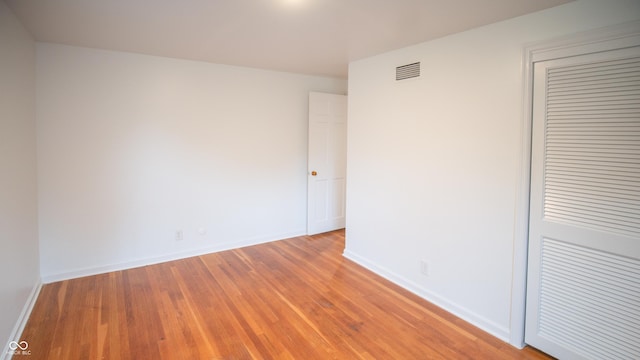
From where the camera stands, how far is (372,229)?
3.59 m

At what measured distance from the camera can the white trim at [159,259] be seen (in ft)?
10.7

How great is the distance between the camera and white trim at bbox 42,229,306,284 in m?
3.26

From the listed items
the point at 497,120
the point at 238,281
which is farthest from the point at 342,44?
the point at 238,281

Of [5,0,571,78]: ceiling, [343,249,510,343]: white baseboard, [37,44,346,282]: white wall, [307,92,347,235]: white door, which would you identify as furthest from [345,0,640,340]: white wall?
[37,44,346,282]: white wall

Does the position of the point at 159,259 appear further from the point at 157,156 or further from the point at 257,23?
the point at 257,23

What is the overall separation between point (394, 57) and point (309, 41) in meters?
0.87

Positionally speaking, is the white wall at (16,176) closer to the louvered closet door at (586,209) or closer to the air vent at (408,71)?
the air vent at (408,71)

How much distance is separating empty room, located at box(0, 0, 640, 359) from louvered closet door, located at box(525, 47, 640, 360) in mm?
10

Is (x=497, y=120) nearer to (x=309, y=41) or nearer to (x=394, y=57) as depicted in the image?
(x=394, y=57)

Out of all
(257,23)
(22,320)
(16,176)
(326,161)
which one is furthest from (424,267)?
(16,176)

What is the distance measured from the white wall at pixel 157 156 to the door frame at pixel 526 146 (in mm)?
3038

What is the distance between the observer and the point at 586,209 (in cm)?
200

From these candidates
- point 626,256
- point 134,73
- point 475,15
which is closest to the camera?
point 626,256

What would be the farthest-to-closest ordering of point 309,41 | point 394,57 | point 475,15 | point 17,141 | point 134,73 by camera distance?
point 134,73
point 394,57
point 309,41
point 17,141
point 475,15
